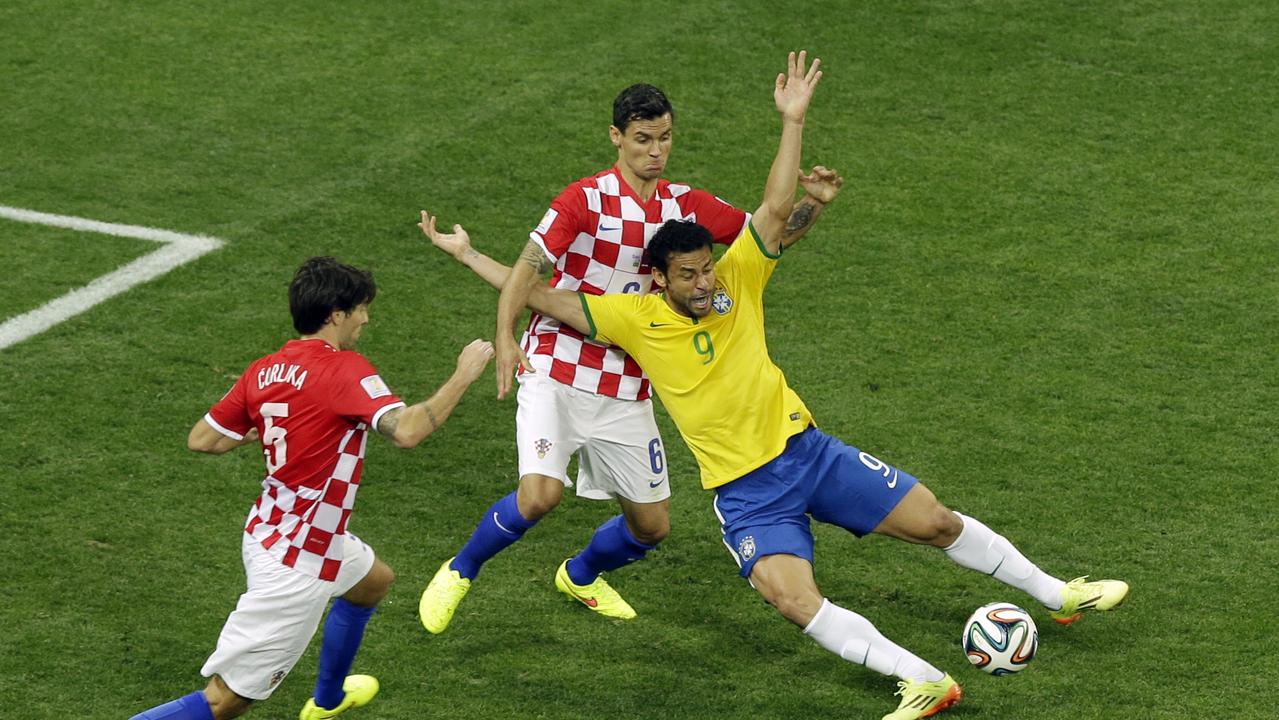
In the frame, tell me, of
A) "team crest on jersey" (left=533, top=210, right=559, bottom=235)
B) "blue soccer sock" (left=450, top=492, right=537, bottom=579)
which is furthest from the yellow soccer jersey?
"blue soccer sock" (left=450, top=492, right=537, bottom=579)

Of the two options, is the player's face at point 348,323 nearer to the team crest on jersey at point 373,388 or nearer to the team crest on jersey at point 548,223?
the team crest on jersey at point 373,388

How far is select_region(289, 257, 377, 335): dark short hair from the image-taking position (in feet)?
21.1

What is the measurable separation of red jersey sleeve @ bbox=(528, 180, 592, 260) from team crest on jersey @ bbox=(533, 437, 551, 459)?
2.76ft

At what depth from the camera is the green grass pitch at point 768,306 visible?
7688 mm

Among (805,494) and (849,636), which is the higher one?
(805,494)

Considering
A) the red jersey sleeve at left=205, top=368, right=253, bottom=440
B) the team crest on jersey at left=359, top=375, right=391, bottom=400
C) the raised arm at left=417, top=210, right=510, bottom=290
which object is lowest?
the red jersey sleeve at left=205, top=368, right=253, bottom=440

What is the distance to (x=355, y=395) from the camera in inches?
248

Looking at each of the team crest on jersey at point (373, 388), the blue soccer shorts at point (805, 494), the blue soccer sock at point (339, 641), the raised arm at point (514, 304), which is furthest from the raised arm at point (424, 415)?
the blue soccer shorts at point (805, 494)

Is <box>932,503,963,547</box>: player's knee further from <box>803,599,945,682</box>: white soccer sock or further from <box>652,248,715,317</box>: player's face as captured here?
<box>652,248,715,317</box>: player's face

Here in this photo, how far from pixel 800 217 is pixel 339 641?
2616 millimetres

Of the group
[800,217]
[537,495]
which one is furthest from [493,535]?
[800,217]

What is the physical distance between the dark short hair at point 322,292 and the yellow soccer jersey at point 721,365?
1317 mm

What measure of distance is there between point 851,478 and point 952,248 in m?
4.38

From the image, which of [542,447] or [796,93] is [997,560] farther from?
[796,93]
